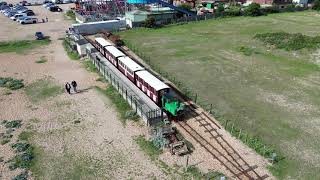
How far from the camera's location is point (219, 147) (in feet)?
87.0

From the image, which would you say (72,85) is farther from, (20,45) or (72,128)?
(20,45)

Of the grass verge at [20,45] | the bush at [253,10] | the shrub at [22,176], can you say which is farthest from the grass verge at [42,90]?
Answer: the bush at [253,10]

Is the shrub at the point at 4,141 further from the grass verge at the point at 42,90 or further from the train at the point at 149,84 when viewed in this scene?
the train at the point at 149,84

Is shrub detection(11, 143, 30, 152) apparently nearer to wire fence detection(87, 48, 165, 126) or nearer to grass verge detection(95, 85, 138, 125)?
grass verge detection(95, 85, 138, 125)

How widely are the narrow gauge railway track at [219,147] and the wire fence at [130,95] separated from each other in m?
2.28

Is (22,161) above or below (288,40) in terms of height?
below

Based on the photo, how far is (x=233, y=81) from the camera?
38969mm

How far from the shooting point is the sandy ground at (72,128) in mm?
24452

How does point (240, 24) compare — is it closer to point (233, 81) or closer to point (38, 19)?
point (233, 81)

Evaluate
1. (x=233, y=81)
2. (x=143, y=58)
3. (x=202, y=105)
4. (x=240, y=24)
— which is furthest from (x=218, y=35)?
(x=202, y=105)

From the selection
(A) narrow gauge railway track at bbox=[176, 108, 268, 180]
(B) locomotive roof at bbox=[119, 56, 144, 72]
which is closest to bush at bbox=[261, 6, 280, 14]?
(B) locomotive roof at bbox=[119, 56, 144, 72]

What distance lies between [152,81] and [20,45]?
1275 inches

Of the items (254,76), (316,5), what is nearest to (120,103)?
(254,76)

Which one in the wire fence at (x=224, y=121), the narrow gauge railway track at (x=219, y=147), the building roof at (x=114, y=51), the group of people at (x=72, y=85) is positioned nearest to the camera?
the narrow gauge railway track at (x=219, y=147)
